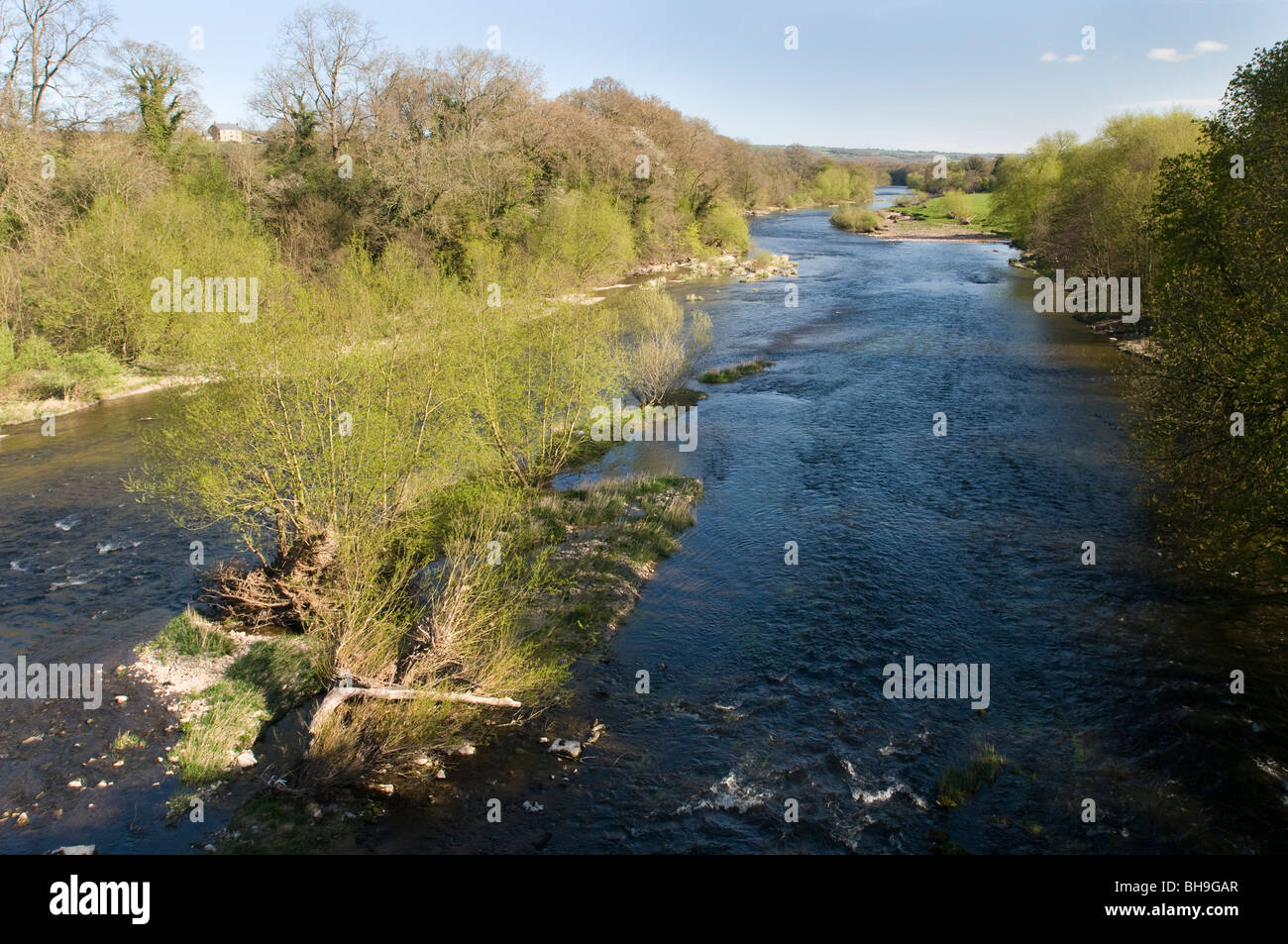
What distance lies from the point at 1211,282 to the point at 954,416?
14.3 m

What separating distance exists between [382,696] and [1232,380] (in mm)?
17378

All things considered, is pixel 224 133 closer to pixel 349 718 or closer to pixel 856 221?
pixel 856 221

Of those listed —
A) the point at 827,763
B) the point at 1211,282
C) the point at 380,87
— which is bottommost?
the point at 827,763

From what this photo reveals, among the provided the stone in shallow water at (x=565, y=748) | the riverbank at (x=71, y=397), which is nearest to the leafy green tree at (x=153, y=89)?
the riverbank at (x=71, y=397)

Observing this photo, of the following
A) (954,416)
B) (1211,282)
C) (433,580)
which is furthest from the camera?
(954,416)

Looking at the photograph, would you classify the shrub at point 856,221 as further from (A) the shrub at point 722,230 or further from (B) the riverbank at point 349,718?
(B) the riverbank at point 349,718

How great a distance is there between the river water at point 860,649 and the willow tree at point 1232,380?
5.74ft

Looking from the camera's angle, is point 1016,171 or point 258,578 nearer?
point 258,578

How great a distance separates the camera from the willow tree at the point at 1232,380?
1488cm

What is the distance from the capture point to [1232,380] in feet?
51.0

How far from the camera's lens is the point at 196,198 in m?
46.1

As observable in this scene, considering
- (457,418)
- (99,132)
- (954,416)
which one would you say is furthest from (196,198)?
(954,416)

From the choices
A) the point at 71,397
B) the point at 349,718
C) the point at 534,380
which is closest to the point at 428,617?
the point at 349,718
